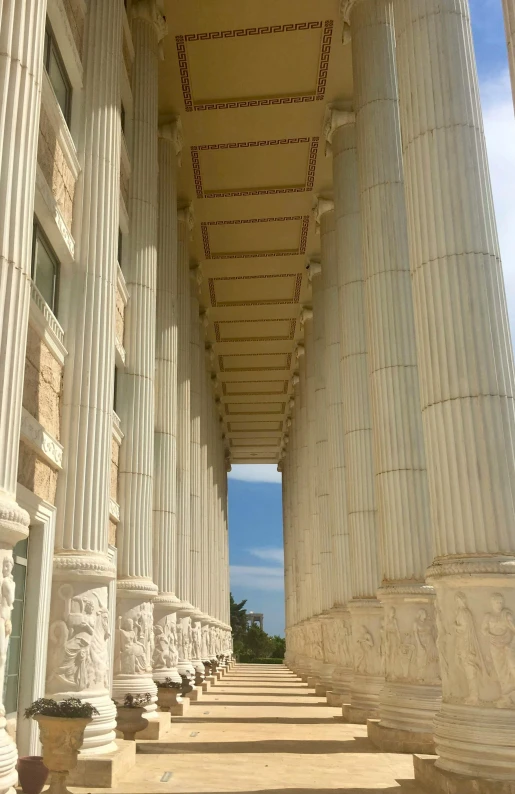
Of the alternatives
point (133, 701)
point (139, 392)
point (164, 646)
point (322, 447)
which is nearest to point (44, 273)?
point (139, 392)

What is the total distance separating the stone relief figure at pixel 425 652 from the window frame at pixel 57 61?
33.2 feet

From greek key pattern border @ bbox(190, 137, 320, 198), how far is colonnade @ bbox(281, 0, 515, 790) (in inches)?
246

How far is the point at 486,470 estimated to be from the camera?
32.0ft

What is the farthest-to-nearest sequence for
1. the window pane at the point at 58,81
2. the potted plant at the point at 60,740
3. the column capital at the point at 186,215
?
the column capital at the point at 186,215
the window pane at the point at 58,81
the potted plant at the point at 60,740

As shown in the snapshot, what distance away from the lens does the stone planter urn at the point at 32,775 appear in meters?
8.19

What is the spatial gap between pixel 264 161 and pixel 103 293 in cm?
1625

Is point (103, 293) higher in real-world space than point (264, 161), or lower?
lower

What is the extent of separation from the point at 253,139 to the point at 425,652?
725 inches

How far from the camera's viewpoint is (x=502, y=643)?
890cm

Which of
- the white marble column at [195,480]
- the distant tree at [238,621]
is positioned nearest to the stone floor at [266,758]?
the white marble column at [195,480]

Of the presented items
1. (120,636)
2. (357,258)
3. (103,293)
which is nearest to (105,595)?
(120,636)

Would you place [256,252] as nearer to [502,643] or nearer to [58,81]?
[58,81]

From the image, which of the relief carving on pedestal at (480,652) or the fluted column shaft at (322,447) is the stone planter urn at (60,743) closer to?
the relief carving on pedestal at (480,652)

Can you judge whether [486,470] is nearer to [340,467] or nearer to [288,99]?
[340,467]
